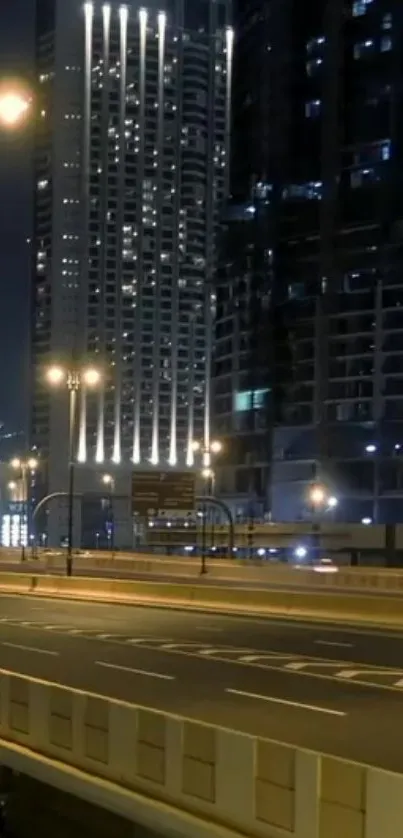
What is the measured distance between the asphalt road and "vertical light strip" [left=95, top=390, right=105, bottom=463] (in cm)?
12072

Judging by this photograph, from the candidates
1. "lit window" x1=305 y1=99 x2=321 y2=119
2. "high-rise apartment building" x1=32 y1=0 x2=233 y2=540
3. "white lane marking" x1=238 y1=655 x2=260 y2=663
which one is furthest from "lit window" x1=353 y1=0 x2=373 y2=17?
"white lane marking" x1=238 y1=655 x2=260 y2=663

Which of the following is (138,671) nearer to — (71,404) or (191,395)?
(71,404)

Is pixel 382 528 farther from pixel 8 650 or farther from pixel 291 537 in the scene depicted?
pixel 8 650

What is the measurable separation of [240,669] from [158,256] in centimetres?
15186

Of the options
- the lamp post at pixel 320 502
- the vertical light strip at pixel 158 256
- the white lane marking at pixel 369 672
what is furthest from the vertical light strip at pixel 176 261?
the white lane marking at pixel 369 672

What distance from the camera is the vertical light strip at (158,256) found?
165500 millimetres

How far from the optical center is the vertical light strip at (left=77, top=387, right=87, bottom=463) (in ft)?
518

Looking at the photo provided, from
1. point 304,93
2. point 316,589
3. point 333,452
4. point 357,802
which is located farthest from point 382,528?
point 357,802

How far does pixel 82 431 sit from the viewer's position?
15988 centimetres

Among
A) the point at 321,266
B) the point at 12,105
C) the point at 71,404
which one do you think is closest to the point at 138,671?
the point at 12,105

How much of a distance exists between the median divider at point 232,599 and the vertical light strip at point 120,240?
368 ft

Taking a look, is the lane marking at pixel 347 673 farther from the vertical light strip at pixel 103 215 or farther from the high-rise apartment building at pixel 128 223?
the high-rise apartment building at pixel 128 223

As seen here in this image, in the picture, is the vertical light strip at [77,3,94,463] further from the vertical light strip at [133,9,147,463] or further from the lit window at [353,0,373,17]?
the lit window at [353,0,373,17]

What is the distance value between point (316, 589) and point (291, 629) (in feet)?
47.6
